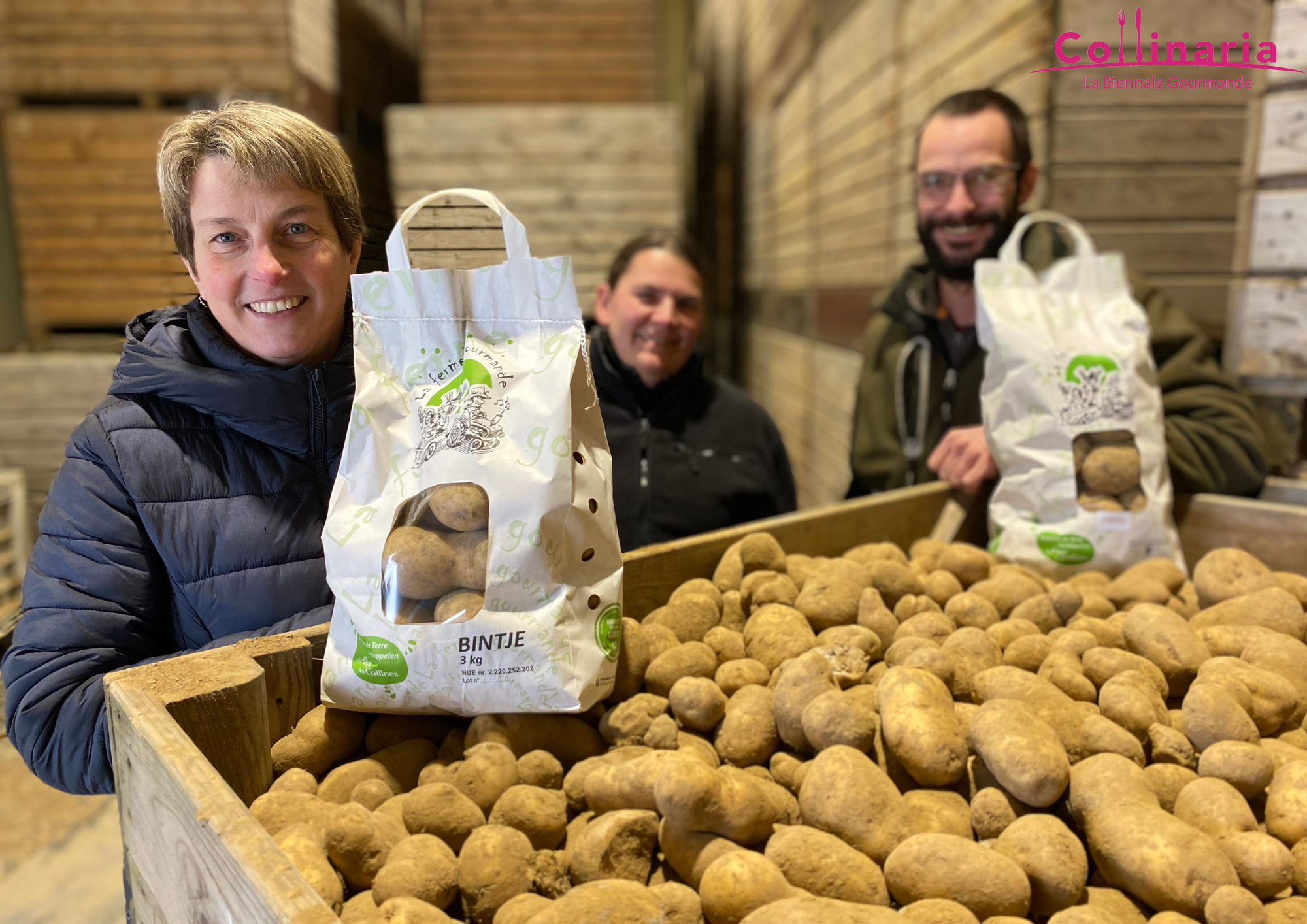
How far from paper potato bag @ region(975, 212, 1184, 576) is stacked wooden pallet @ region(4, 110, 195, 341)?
11.8 ft

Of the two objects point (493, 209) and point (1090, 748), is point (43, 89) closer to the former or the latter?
point (493, 209)

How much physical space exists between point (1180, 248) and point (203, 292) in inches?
93.1

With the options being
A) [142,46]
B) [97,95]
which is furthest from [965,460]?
[97,95]

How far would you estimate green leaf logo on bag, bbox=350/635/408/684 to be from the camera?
958mm

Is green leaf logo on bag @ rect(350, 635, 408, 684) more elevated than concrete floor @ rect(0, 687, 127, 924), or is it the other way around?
green leaf logo on bag @ rect(350, 635, 408, 684)

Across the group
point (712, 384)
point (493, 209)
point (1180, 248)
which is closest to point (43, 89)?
point (712, 384)

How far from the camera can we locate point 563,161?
13.6 ft

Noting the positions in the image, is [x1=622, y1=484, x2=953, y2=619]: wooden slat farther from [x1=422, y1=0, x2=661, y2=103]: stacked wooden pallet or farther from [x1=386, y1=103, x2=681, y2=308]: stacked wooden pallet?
[x1=422, y1=0, x2=661, y2=103]: stacked wooden pallet

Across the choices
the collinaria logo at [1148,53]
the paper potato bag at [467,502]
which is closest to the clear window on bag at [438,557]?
the paper potato bag at [467,502]

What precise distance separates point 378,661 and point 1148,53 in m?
2.34

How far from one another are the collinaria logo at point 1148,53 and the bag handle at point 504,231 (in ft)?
5.93

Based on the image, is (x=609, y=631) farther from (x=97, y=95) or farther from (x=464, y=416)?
(x=97, y=95)

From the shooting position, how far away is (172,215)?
104cm

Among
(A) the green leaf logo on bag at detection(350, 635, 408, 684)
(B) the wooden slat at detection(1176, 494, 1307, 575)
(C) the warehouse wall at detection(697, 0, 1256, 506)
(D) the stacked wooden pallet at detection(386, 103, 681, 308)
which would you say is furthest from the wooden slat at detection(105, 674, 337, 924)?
(D) the stacked wooden pallet at detection(386, 103, 681, 308)
